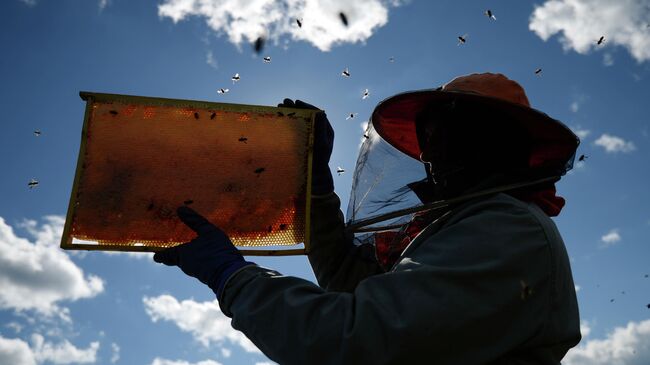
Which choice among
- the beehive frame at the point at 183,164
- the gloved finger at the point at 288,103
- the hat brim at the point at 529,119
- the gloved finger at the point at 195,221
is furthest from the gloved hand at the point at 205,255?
the hat brim at the point at 529,119

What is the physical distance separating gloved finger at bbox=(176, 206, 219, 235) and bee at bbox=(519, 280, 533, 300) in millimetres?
1596

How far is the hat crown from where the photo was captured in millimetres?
3330

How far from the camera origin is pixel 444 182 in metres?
3.24

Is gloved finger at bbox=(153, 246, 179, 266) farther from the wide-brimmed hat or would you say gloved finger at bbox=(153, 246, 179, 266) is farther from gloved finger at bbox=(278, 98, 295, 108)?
the wide-brimmed hat

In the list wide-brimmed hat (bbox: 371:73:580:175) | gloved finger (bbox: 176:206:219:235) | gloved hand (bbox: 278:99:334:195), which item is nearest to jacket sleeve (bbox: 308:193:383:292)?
gloved hand (bbox: 278:99:334:195)

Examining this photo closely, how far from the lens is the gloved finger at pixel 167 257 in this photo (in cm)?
310

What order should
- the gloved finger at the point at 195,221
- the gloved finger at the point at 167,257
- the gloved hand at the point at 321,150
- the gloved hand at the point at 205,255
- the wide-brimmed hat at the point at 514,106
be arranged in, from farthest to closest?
the gloved hand at the point at 321,150
the wide-brimmed hat at the point at 514,106
the gloved finger at the point at 167,257
the gloved finger at the point at 195,221
the gloved hand at the point at 205,255

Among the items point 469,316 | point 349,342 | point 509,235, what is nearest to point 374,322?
point 349,342

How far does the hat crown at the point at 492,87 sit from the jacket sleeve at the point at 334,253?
1.28m

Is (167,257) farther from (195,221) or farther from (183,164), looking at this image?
(183,164)

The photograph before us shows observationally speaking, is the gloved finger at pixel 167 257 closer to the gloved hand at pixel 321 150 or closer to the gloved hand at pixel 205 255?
the gloved hand at pixel 205 255

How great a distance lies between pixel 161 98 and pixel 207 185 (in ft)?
1.85

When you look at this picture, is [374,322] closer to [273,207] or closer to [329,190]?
[273,207]

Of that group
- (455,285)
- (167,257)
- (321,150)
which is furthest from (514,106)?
(167,257)
